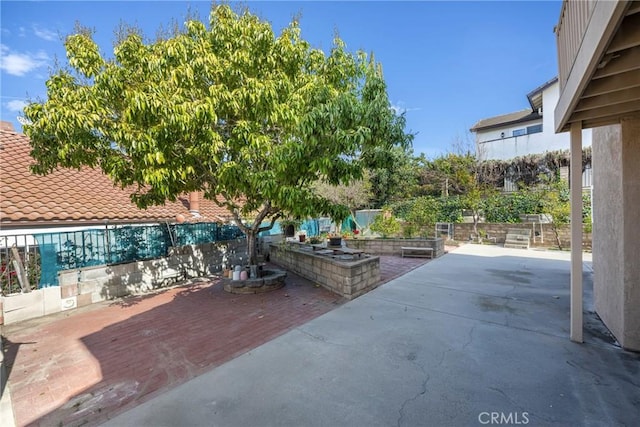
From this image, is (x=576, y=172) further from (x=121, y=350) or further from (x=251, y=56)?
(x=121, y=350)

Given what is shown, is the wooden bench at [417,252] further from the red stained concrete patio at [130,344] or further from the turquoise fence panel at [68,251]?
the turquoise fence panel at [68,251]

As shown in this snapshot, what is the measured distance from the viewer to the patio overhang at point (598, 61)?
1976mm

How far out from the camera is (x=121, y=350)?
13.8 feet

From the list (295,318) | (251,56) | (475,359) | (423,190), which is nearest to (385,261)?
(295,318)

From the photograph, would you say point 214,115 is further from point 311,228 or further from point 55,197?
point 311,228

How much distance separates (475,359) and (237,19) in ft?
24.6

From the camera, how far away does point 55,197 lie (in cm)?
730

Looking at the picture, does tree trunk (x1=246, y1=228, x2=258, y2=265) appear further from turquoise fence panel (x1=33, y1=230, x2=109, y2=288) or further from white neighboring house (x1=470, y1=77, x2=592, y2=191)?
white neighboring house (x1=470, y1=77, x2=592, y2=191)

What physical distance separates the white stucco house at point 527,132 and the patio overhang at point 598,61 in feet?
56.4

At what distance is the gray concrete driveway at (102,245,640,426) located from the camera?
265 cm

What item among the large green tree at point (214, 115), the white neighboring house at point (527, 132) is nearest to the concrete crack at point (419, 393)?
the large green tree at point (214, 115)

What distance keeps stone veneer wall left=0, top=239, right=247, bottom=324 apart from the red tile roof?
1412 millimetres

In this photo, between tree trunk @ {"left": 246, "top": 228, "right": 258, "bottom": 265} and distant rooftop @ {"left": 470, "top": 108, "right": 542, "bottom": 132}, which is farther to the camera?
distant rooftop @ {"left": 470, "top": 108, "right": 542, "bottom": 132}

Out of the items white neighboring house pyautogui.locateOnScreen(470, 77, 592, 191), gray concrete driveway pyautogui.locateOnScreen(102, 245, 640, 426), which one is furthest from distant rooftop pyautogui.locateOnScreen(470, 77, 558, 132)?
gray concrete driveway pyautogui.locateOnScreen(102, 245, 640, 426)
